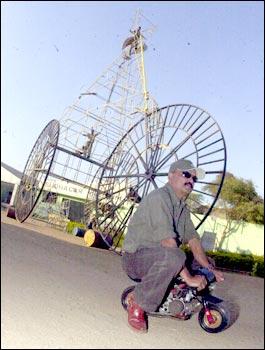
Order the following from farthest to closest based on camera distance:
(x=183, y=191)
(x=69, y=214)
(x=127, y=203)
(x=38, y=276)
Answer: (x=38, y=276) → (x=69, y=214) → (x=127, y=203) → (x=183, y=191)

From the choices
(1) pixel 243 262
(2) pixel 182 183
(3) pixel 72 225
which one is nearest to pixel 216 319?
(2) pixel 182 183

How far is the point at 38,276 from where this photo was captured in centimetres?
18862

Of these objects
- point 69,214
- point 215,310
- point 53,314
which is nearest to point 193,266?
point 215,310

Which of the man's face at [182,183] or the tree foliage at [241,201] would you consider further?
the tree foliage at [241,201]

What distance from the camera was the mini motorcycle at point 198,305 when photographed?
2.67ft

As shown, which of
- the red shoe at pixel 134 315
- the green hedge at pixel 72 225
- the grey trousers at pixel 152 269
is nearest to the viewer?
the grey trousers at pixel 152 269

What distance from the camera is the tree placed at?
1038 millimetres

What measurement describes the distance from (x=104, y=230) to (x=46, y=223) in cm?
19

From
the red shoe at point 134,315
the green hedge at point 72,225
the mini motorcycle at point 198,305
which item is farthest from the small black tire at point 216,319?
the green hedge at point 72,225

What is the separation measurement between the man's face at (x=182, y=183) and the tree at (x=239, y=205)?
214 mm

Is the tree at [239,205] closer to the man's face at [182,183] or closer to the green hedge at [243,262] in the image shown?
the green hedge at [243,262]

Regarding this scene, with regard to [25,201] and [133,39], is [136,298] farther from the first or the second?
[133,39]

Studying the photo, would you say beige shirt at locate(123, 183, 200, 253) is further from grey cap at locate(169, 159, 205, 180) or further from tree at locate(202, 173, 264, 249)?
tree at locate(202, 173, 264, 249)

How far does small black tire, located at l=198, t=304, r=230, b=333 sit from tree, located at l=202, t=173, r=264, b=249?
0.19 metres
